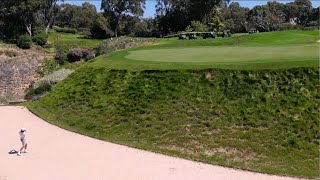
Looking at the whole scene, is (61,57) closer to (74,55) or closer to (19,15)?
(74,55)

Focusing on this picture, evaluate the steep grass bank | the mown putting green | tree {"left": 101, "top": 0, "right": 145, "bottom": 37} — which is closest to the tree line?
tree {"left": 101, "top": 0, "right": 145, "bottom": 37}

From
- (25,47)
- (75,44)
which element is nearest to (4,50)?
(25,47)

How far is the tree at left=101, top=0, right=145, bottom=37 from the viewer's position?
70.2m

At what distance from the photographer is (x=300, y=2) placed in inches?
4633

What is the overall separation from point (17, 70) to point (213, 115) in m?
33.7

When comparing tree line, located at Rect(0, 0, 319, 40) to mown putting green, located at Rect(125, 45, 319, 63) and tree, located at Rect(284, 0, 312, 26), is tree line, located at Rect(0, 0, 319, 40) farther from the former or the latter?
mown putting green, located at Rect(125, 45, 319, 63)

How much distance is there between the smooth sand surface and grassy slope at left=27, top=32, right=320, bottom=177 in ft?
2.61

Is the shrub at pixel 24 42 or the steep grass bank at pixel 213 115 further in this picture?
the shrub at pixel 24 42

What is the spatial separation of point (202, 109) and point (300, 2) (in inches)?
4222

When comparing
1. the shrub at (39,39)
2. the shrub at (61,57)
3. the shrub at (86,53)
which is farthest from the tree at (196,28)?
the shrub at (39,39)

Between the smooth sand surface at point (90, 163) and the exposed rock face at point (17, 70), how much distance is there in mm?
25553

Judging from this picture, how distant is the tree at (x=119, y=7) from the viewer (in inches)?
2766

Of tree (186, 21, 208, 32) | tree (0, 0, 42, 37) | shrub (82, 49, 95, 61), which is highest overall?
tree (0, 0, 42, 37)

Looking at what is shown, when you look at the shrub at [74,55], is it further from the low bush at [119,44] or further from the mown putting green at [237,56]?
the mown putting green at [237,56]
